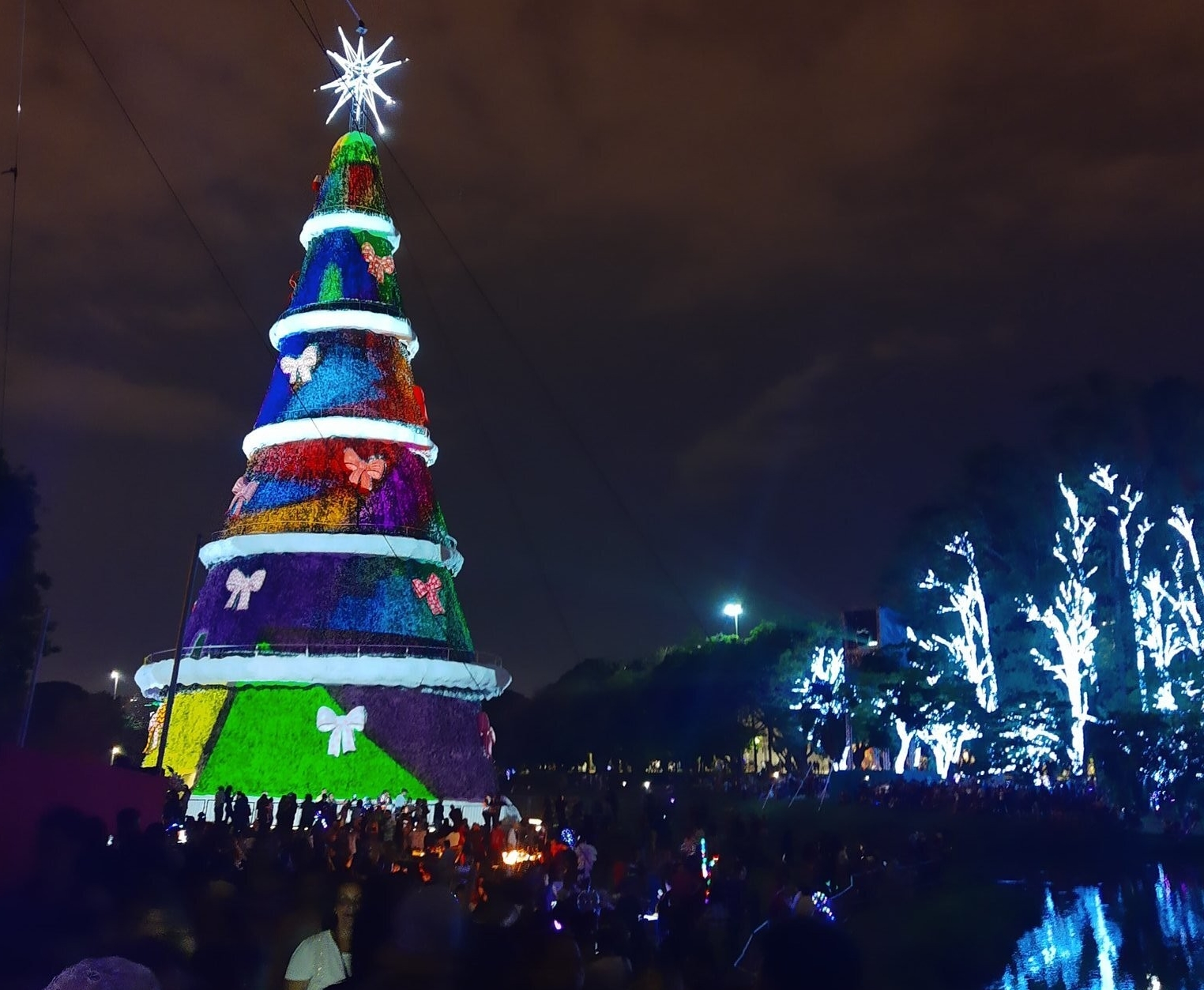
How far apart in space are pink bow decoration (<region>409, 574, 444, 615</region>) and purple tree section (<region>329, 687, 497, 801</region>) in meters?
2.63

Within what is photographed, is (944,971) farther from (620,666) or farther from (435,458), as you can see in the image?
(620,666)

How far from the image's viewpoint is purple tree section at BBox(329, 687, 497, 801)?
30.9 metres

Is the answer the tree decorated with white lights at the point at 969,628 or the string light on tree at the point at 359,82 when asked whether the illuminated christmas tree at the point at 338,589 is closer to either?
the string light on tree at the point at 359,82

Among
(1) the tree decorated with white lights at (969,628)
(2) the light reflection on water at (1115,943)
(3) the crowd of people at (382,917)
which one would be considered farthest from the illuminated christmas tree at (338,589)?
(1) the tree decorated with white lights at (969,628)

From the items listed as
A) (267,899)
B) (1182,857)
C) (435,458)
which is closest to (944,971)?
(267,899)

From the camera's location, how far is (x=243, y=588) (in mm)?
32438

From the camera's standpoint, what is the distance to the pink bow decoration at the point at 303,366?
34750 millimetres

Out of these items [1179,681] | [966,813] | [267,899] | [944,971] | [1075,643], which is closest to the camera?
→ [267,899]

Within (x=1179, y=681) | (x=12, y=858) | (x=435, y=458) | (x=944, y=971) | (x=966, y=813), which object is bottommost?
(x=944, y=971)

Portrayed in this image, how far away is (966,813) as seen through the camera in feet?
115

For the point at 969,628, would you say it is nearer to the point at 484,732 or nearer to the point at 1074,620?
the point at 1074,620

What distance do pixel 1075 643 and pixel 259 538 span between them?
29.9 m

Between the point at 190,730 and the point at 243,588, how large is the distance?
13.7ft

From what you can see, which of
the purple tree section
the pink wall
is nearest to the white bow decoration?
the purple tree section
